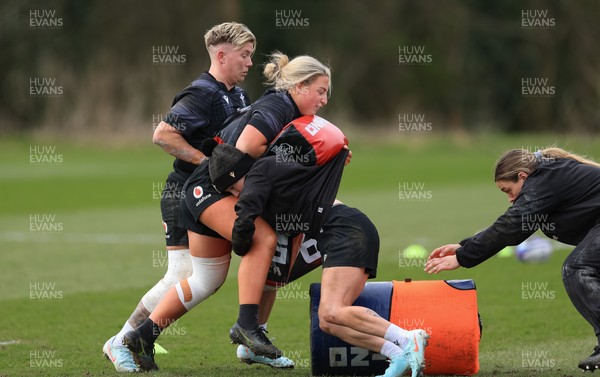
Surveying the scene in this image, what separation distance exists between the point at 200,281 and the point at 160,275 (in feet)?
16.9

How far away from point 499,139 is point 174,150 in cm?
3297

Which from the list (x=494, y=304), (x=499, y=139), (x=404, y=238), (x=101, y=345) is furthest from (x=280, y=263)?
(x=499, y=139)

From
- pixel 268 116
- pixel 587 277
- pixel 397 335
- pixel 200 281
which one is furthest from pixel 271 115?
pixel 587 277

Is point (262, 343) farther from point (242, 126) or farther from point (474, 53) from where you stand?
point (474, 53)

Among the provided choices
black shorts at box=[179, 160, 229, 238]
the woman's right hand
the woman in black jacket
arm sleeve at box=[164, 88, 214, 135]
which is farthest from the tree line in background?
the woman in black jacket

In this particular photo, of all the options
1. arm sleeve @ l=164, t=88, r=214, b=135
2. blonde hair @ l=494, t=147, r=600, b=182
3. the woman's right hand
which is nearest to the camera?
blonde hair @ l=494, t=147, r=600, b=182

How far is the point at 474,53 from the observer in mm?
50562

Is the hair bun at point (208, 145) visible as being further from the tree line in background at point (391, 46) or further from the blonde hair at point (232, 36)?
the tree line in background at point (391, 46)

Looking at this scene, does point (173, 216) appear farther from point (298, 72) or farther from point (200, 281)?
point (298, 72)

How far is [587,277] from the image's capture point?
661 centimetres

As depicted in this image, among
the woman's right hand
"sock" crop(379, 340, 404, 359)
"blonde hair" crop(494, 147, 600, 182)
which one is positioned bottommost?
"sock" crop(379, 340, 404, 359)

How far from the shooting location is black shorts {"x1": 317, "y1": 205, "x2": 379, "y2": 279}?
6609 mm

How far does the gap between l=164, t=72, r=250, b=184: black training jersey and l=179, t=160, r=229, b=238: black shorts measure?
15.0 inches

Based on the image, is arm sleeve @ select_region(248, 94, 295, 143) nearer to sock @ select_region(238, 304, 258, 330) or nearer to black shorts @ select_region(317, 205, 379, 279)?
black shorts @ select_region(317, 205, 379, 279)
